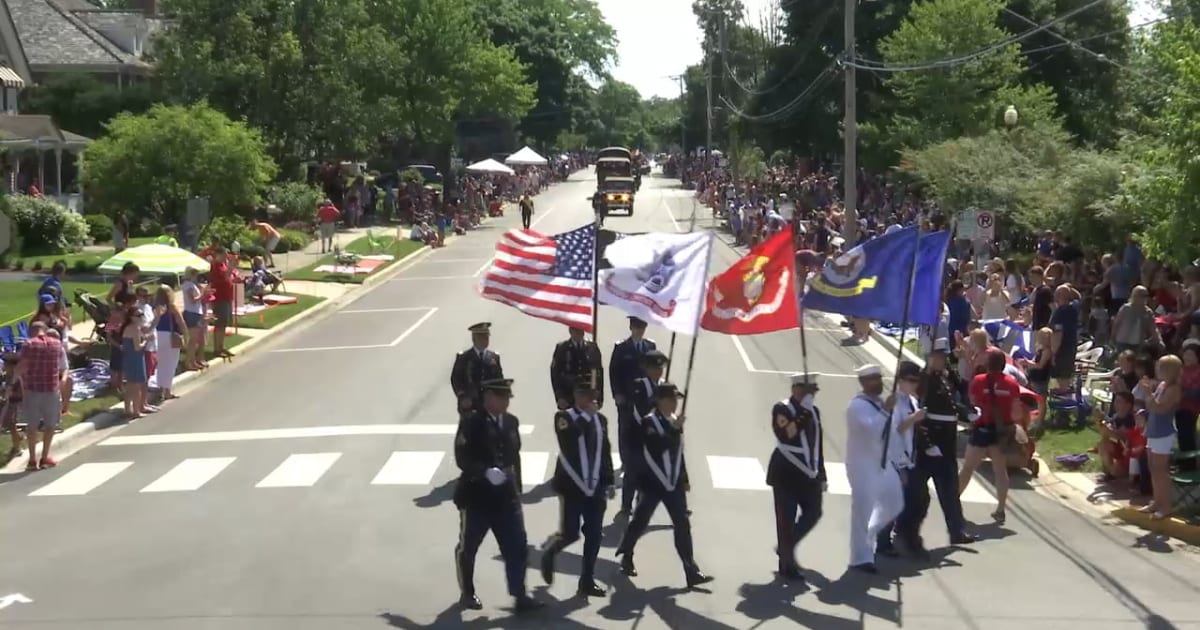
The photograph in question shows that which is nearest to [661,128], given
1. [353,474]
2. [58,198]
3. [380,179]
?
[380,179]

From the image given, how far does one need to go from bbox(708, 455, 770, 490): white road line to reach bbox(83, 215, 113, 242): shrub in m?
32.2

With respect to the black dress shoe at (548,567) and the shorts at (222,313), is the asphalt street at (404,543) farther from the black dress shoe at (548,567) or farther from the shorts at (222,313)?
the shorts at (222,313)

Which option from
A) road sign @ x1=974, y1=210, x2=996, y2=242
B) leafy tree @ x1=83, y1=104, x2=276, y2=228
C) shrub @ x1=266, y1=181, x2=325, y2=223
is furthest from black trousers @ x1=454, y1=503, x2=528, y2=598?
shrub @ x1=266, y1=181, x2=325, y2=223

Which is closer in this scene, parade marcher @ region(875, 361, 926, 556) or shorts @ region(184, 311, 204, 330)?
parade marcher @ region(875, 361, 926, 556)

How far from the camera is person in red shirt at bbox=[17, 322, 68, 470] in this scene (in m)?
16.1

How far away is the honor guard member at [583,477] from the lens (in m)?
11.1

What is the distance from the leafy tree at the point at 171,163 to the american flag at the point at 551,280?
23025 millimetres

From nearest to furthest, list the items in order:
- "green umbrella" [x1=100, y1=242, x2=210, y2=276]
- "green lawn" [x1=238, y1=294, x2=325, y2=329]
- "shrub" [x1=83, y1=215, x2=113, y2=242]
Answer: "green umbrella" [x1=100, y1=242, x2=210, y2=276], "green lawn" [x1=238, y1=294, x2=325, y2=329], "shrub" [x1=83, y1=215, x2=113, y2=242]

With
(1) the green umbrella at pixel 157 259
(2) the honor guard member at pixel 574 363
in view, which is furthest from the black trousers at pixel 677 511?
(1) the green umbrella at pixel 157 259

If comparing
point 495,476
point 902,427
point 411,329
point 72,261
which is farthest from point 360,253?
point 495,476

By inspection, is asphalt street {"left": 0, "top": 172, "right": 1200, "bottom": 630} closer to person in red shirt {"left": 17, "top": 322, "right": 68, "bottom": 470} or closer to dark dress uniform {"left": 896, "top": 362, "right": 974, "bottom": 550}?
dark dress uniform {"left": 896, "top": 362, "right": 974, "bottom": 550}

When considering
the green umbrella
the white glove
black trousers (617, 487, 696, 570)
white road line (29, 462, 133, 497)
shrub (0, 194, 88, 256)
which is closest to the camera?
the white glove

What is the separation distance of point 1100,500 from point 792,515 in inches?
195

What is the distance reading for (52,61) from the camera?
63.1m
